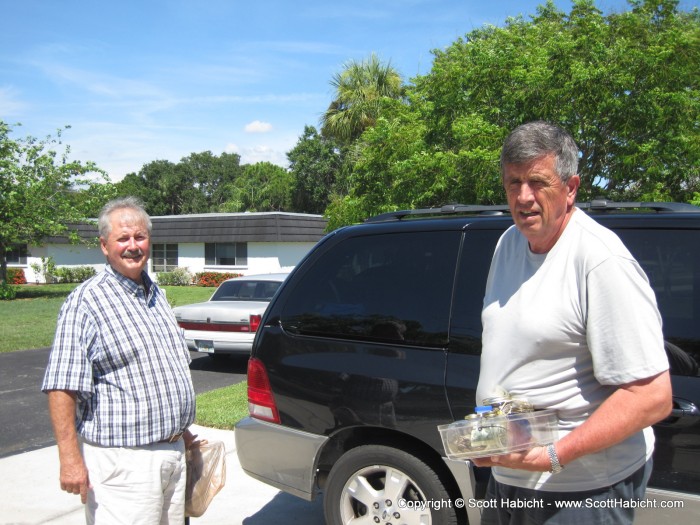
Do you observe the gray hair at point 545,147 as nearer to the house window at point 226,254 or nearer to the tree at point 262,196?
the house window at point 226,254

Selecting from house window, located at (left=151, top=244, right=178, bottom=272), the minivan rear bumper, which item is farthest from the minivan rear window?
house window, located at (left=151, top=244, right=178, bottom=272)

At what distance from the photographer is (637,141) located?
24.6 feet

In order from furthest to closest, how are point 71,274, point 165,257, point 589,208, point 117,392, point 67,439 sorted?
point 165,257 → point 71,274 → point 589,208 → point 117,392 → point 67,439

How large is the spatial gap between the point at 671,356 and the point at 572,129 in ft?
17.7

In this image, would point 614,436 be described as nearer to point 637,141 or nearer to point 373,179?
point 637,141

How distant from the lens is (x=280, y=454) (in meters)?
3.71

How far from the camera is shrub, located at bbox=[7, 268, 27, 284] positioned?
3103 centimetres

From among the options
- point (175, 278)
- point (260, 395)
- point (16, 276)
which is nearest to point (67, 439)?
point (260, 395)

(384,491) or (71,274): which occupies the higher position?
(384,491)

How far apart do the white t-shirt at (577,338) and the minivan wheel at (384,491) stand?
4.05 feet

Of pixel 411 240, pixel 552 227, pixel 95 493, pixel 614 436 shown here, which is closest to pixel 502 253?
pixel 552 227

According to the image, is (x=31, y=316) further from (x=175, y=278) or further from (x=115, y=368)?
(x=115, y=368)

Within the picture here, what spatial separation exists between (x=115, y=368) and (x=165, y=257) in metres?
32.1

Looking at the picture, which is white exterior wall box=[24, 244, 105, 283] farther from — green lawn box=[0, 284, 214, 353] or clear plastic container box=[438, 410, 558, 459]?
clear plastic container box=[438, 410, 558, 459]
